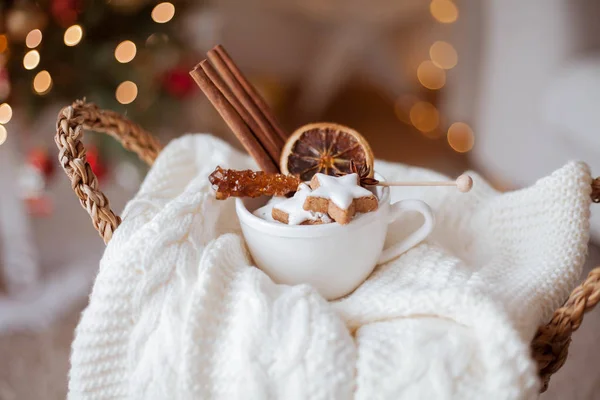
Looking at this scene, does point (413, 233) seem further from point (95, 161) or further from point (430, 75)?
point (430, 75)

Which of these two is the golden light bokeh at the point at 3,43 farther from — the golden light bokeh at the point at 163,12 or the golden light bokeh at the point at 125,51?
the golden light bokeh at the point at 163,12

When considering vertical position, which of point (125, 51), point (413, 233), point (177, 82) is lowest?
point (413, 233)

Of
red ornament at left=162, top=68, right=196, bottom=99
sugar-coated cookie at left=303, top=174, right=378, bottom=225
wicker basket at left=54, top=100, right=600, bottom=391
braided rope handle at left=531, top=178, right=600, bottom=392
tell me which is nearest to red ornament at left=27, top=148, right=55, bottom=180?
red ornament at left=162, top=68, right=196, bottom=99

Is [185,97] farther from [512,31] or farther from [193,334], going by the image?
[193,334]

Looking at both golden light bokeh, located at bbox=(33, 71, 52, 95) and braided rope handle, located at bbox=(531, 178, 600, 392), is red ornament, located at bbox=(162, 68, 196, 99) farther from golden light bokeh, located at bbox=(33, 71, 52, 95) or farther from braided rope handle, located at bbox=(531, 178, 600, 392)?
braided rope handle, located at bbox=(531, 178, 600, 392)

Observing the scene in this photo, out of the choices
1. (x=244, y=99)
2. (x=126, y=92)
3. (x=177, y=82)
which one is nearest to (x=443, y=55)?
(x=177, y=82)

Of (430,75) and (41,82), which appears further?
(430,75)
